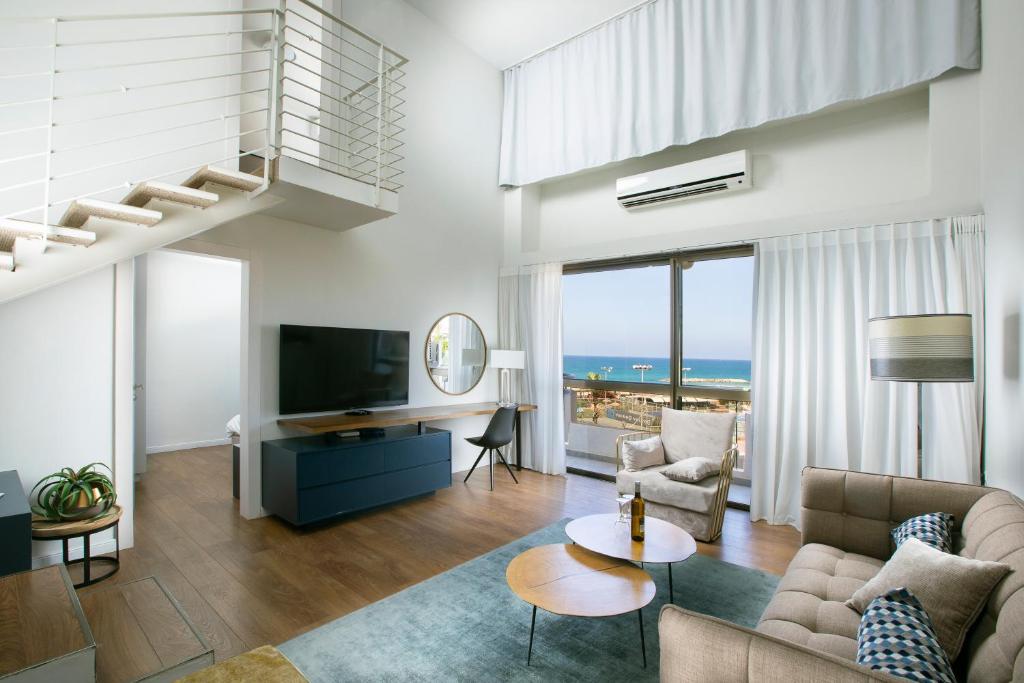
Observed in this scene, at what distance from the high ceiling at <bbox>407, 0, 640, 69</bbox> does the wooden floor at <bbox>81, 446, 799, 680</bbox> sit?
188 inches

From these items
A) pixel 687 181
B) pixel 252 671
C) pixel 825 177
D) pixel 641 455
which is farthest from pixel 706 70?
pixel 252 671

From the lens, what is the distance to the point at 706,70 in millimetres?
4473

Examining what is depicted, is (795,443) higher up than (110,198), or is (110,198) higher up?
(110,198)

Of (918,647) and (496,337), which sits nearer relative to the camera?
(918,647)

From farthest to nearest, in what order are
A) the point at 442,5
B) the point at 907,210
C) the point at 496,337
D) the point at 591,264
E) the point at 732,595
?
the point at 496,337 < the point at 591,264 < the point at 442,5 < the point at 907,210 < the point at 732,595

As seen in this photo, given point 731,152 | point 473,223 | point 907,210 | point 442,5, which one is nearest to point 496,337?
point 473,223

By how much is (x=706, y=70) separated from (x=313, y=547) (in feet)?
16.5

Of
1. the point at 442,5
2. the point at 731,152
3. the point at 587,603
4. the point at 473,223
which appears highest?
the point at 442,5

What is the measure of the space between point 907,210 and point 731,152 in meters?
1.48

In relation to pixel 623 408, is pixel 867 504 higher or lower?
lower

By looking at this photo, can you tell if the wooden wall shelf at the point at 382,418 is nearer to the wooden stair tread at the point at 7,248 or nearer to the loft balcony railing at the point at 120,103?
the loft balcony railing at the point at 120,103

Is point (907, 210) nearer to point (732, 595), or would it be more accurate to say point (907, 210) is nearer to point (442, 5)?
point (732, 595)

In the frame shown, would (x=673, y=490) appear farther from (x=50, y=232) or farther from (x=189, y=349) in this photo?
(x=189, y=349)

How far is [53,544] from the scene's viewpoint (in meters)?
2.99
